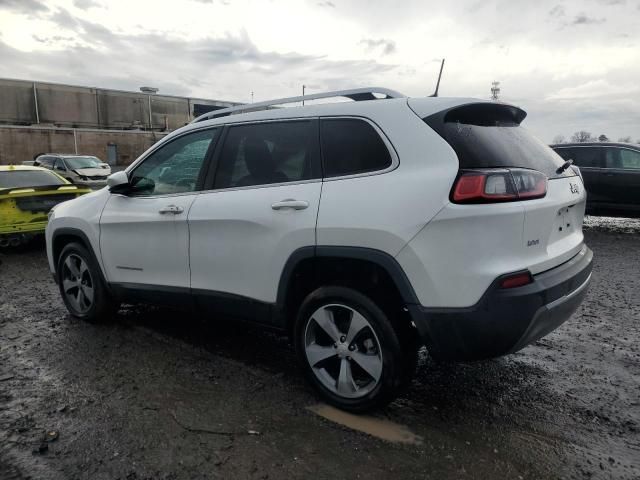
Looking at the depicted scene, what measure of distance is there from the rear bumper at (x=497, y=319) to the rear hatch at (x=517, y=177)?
5.5 inches

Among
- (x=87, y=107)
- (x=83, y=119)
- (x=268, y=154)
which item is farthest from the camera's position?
(x=87, y=107)

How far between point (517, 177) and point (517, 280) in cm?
54

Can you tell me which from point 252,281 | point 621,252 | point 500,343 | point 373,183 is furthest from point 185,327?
point 621,252

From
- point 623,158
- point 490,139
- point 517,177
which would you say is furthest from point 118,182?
point 623,158

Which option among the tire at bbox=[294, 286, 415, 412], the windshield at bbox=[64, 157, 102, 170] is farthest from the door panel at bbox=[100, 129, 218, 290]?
the windshield at bbox=[64, 157, 102, 170]

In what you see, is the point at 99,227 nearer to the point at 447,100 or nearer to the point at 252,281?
the point at 252,281

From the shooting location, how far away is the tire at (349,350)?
2.74 metres

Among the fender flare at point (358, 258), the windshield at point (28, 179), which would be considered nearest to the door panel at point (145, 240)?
the fender flare at point (358, 258)

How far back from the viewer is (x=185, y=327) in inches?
177

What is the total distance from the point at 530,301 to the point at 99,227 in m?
3.52

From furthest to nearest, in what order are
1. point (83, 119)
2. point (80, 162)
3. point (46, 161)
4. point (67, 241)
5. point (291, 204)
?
point (83, 119) < point (46, 161) < point (80, 162) < point (67, 241) < point (291, 204)

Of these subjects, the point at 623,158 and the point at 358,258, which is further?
the point at 623,158

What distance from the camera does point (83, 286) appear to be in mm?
4621

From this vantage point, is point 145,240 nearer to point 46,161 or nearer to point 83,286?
point 83,286
